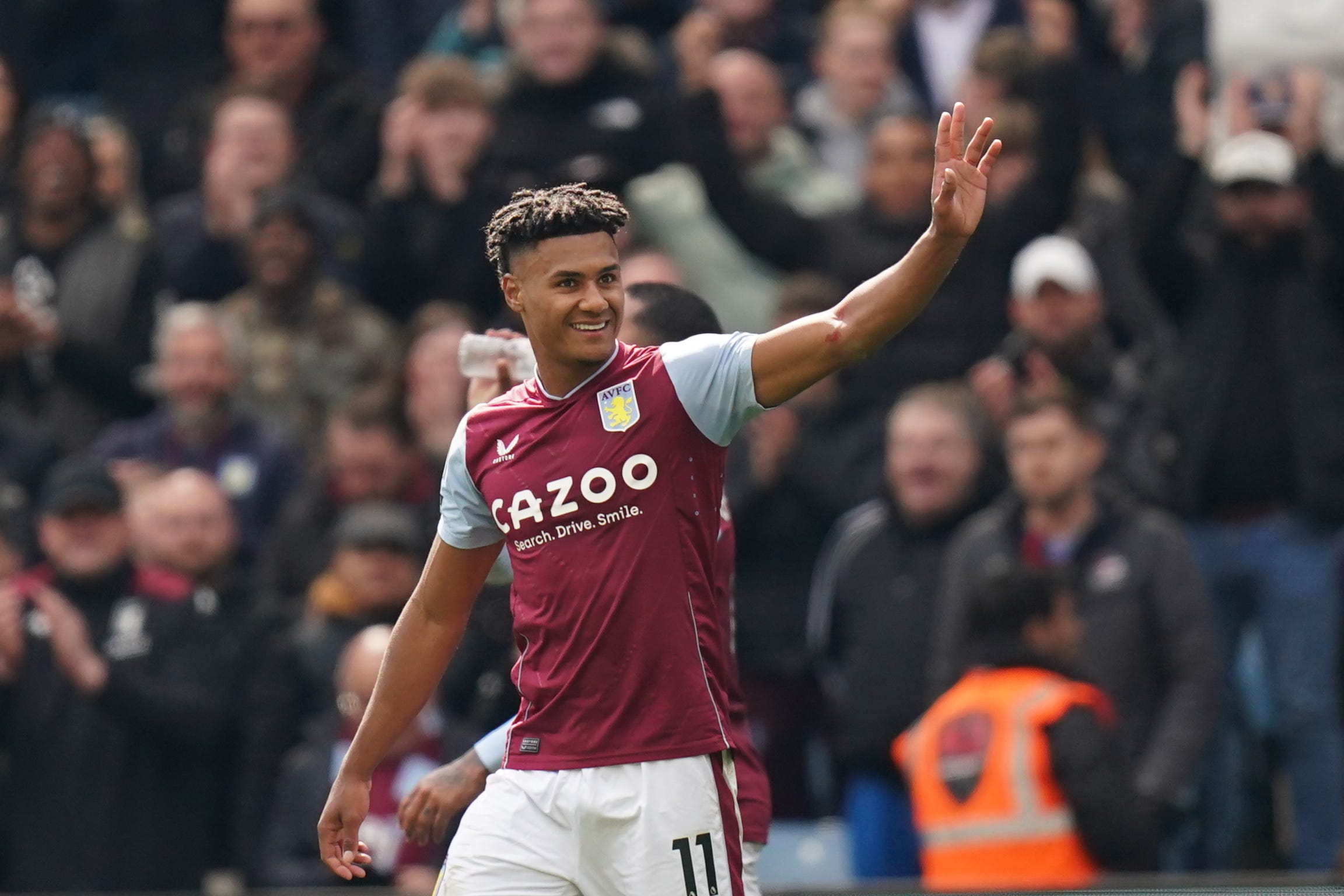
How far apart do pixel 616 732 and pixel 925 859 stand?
2735 millimetres

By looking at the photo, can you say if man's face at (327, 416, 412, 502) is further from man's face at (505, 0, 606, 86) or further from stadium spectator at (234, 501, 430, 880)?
man's face at (505, 0, 606, 86)

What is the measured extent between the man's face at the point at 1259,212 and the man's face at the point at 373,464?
3.36 meters

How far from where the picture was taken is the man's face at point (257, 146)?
10.7 m

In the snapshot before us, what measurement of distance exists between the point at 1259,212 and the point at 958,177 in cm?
452

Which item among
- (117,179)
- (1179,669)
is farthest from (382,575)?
(117,179)

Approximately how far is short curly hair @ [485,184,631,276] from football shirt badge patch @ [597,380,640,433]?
1.07ft

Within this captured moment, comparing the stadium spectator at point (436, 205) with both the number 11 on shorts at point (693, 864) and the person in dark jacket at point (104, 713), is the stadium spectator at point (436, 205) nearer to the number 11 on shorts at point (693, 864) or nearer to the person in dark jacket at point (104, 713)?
the person in dark jacket at point (104, 713)

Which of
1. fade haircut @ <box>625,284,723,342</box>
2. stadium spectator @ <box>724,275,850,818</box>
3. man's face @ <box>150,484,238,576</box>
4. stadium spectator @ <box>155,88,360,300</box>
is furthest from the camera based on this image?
stadium spectator @ <box>155,88,360,300</box>

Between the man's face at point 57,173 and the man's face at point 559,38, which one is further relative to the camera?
the man's face at point 57,173

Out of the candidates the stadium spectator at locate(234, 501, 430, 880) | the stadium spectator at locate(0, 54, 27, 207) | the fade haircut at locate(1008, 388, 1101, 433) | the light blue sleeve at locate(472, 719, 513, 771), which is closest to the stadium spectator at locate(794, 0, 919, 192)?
the fade haircut at locate(1008, 388, 1101, 433)

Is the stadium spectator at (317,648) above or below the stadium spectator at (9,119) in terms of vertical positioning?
below

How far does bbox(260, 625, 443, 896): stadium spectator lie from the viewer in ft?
25.2

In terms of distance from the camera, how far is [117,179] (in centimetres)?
1112

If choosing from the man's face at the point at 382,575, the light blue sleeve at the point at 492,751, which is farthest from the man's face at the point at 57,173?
the light blue sleeve at the point at 492,751
